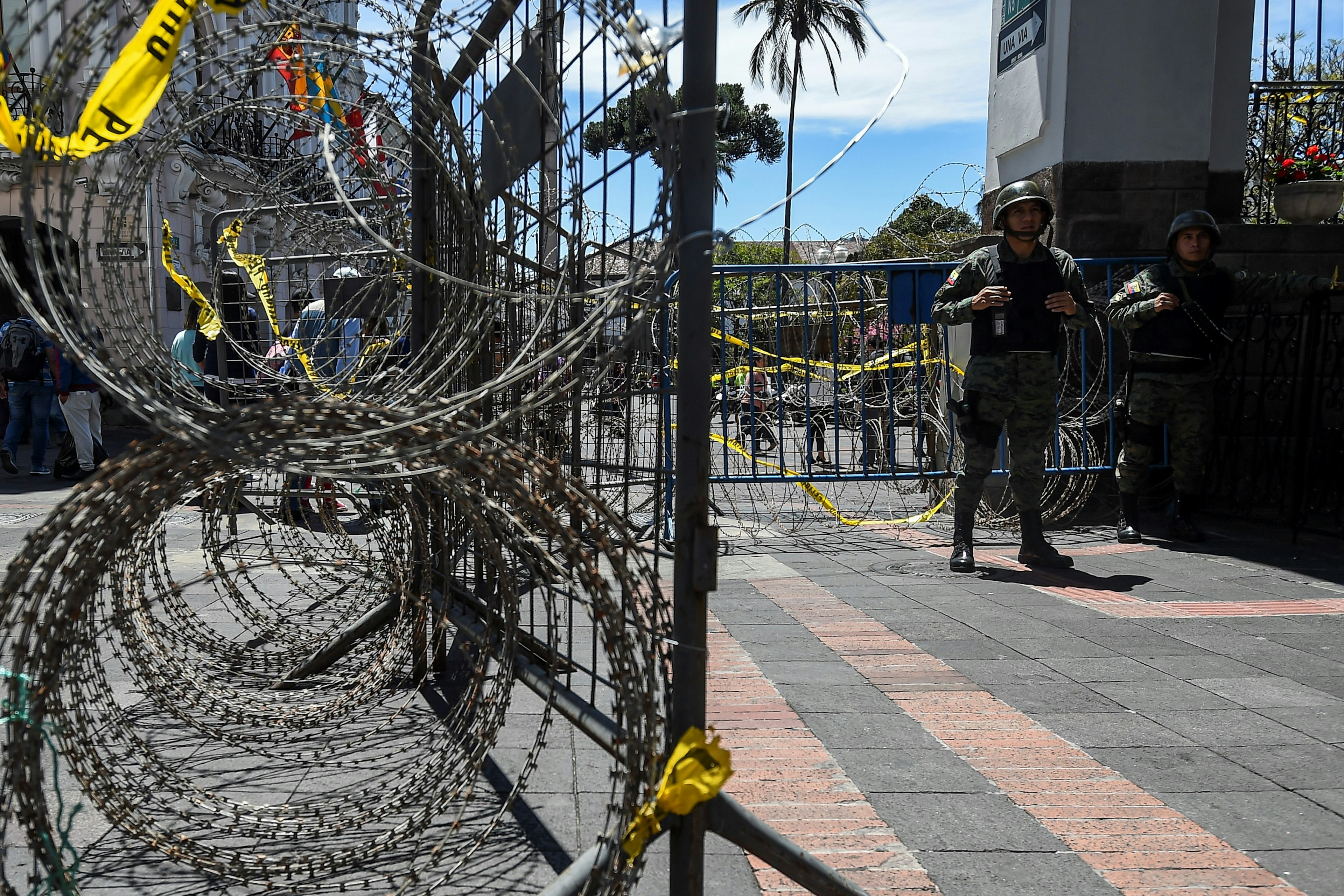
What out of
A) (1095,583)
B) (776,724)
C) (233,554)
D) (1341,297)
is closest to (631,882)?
(776,724)

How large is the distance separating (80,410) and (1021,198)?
9.83 metres

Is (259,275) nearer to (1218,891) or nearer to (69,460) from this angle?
(1218,891)

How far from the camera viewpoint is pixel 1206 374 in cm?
712

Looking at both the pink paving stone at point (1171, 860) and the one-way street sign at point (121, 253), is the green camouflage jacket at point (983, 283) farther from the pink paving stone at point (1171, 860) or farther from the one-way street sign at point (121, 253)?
the one-way street sign at point (121, 253)

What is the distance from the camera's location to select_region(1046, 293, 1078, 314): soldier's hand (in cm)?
615

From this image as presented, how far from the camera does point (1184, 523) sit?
7250 millimetres

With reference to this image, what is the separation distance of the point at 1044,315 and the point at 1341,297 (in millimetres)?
2586

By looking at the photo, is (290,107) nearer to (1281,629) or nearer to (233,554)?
(233,554)

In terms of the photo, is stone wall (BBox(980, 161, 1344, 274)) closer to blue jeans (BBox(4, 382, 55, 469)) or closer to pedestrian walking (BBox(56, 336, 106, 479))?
pedestrian walking (BBox(56, 336, 106, 479))

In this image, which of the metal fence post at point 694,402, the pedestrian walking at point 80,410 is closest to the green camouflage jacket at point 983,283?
the metal fence post at point 694,402

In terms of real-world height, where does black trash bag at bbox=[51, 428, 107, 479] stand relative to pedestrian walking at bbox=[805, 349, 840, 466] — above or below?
below

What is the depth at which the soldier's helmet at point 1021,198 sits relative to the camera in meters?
6.17

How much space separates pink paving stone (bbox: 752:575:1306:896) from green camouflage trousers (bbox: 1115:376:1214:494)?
3.94 m

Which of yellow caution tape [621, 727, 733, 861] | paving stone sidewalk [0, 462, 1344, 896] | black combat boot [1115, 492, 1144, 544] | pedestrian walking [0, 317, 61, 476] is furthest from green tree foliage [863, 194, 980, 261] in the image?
pedestrian walking [0, 317, 61, 476]
